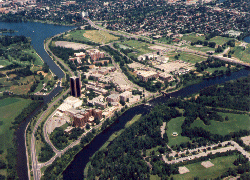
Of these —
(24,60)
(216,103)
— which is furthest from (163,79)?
(24,60)

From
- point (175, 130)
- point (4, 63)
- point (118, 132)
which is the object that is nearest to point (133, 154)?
point (118, 132)

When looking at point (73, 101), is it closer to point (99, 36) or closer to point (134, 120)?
point (134, 120)

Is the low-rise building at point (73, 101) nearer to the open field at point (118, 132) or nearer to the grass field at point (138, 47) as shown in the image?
the open field at point (118, 132)

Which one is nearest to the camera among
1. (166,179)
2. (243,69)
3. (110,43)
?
(166,179)

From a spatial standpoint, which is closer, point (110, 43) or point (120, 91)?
point (120, 91)

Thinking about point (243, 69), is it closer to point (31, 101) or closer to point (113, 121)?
point (113, 121)
